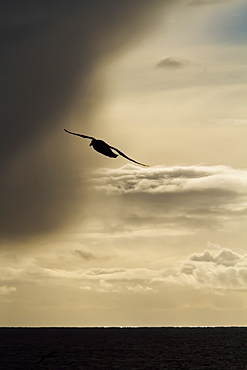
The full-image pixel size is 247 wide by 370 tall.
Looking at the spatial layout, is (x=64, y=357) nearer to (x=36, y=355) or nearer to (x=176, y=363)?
(x=36, y=355)

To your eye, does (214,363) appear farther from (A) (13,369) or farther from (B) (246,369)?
(A) (13,369)

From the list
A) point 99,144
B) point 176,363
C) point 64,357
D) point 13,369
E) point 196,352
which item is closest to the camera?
point 99,144

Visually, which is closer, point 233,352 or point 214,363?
point 214,363

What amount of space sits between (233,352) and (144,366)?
49.9 m

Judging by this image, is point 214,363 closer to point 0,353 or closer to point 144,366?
point 144,366

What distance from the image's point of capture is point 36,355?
180m

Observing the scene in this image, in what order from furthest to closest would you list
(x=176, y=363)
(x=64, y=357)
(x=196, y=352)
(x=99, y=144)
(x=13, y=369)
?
1. (x=196, y=352)
2. (x=64, y=357)
3. (x=176, y=363)
4. (x=13, y=369)
5. (x=99, y=144)

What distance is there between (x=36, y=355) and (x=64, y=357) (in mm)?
6558

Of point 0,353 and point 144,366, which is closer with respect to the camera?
point 144,366

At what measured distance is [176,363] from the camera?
155875 millimetres

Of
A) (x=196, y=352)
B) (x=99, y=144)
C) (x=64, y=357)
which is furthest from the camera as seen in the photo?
(x=196, y=352)

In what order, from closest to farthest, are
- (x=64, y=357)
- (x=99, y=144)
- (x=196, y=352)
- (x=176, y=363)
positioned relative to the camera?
(x=99, y=144) < (x=176, y=363) < (x=64, y=357) < (x=196, y=352)

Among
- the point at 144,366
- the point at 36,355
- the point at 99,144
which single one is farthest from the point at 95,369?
the point at 99,144

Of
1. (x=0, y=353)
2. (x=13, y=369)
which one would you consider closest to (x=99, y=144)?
(x=13, y=369)
